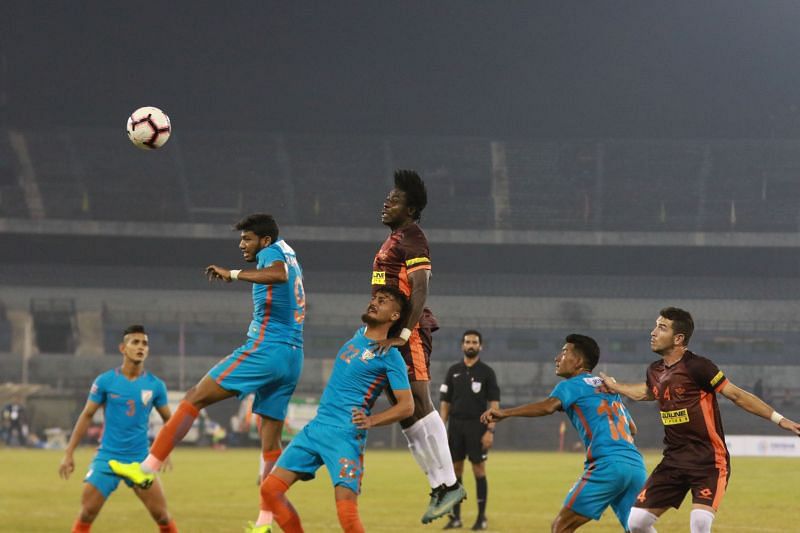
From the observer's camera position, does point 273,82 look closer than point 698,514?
No

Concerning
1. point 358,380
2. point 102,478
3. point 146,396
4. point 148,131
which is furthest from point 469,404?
point 358,380

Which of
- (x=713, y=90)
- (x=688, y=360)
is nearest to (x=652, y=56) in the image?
(x=713, y=90)

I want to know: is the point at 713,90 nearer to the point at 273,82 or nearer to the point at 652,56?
the point at 652,56

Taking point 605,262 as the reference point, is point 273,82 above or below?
above

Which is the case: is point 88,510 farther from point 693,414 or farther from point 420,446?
point 693,414

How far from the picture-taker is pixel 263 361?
7.95 meters

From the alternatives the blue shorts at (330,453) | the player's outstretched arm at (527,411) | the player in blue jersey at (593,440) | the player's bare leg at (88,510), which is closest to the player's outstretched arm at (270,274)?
the blue shorts at (330,453)

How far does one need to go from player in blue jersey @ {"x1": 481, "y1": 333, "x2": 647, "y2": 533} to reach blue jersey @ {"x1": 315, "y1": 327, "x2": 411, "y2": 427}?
3.77 ft

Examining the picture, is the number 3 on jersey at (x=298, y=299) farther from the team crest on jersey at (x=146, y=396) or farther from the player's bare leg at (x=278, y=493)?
the team crest on jersey at (x=146, y=396)

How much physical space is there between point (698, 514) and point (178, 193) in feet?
144

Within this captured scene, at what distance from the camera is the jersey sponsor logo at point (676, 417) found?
7844 millimetres

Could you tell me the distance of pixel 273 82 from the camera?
51.8 m

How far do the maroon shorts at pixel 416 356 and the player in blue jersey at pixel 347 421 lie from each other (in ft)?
1.29

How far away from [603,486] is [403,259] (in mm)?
2193
